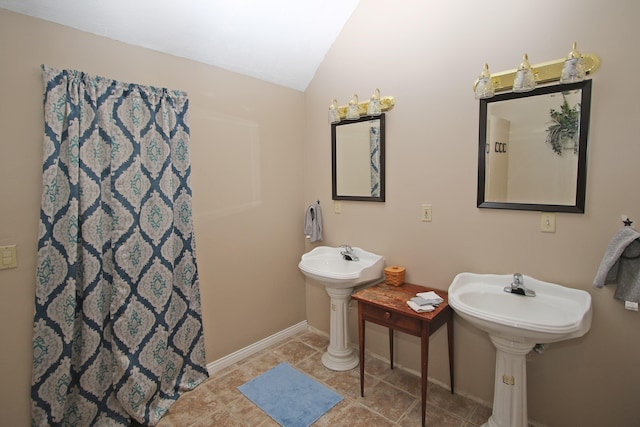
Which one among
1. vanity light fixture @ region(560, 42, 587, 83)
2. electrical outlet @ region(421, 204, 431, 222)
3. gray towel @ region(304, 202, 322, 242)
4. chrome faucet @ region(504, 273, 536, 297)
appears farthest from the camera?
gray towel @ region(304, 202, 322, 242)

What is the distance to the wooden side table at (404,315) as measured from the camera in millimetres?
1832

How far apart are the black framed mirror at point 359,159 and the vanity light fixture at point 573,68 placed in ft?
3.67

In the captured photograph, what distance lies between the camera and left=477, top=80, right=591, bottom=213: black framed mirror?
168 cm

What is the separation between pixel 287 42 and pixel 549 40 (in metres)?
1.76

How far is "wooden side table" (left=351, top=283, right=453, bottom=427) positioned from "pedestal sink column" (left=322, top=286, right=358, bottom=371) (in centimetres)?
32

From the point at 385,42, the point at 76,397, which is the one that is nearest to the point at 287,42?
the point at 385,42

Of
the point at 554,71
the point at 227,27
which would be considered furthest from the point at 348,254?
the point at 227,27

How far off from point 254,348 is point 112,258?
1401 millimetres

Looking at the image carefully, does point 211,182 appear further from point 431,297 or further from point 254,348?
point 431,297

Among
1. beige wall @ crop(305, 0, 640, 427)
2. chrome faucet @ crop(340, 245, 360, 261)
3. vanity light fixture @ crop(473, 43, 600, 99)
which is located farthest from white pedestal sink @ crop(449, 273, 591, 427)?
vanity light fixture @ crop(473, 43, 600, 99)

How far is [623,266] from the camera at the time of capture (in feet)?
5.09

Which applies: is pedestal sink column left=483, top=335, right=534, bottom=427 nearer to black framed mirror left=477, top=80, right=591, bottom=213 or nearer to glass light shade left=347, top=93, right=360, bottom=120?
black framed mirror left=477, top=80, right=591, bottom=213

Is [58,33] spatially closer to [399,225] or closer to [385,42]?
[385,42]

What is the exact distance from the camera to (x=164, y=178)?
2.11m
